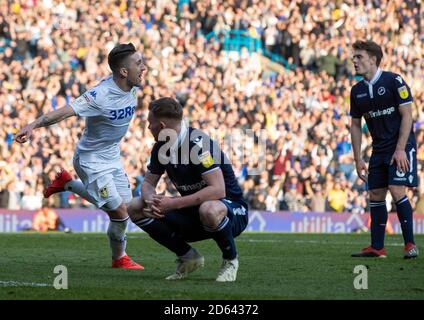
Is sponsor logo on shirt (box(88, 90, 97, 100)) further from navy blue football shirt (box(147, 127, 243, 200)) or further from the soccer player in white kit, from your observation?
navy blue football shirt (box(147, 127, 243, 200))

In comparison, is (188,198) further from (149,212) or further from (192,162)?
(149,212)

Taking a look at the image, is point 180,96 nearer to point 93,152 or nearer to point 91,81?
point 91,81

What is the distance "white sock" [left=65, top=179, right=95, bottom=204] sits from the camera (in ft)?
37.5

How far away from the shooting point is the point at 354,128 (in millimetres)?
12461

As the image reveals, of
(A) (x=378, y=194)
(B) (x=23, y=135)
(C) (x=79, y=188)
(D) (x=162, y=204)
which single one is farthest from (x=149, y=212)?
(A) (x=378, y=194)

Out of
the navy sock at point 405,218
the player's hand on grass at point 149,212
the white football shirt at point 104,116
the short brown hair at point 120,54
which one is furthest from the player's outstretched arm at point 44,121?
the navy sock at point 405,218

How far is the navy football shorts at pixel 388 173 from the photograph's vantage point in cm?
1187

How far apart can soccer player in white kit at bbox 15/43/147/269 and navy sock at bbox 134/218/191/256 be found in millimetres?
1394

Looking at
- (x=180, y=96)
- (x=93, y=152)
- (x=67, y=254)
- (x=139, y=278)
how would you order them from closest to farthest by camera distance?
(x=139, y=278) → (x=93, y=152) → (x=67, y=254) → (x=180, y=96)

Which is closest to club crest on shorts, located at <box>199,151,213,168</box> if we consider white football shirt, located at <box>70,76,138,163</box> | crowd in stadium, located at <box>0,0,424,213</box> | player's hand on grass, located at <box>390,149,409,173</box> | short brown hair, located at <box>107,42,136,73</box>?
white football shirt, located at <box>70,76,138,163</box>

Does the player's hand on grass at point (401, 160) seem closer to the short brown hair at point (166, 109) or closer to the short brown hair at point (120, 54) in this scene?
the short brown hair at point (120, 54)

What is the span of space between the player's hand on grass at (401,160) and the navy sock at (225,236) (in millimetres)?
3480

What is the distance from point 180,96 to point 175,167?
17974 mm
